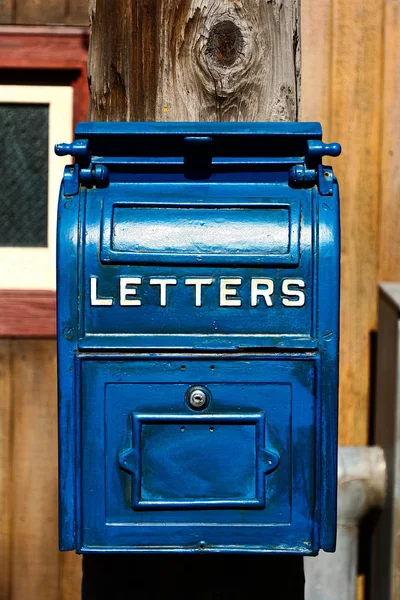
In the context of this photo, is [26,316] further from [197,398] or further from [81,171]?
[197,398]

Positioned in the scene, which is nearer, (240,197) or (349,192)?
(240,197)

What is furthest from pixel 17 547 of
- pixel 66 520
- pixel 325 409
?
pixel 325 409

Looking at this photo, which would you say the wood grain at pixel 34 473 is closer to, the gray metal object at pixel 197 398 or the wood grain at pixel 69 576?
the wood grain at pixel 69 576

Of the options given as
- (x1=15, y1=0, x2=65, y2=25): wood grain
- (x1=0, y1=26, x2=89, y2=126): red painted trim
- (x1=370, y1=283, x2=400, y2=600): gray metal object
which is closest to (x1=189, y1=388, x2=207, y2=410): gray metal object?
(x1=370, y1=283, x2=400, y2=600): gray metal object

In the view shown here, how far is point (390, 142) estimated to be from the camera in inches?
99.1

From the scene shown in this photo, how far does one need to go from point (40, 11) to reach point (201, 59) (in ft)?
3.49

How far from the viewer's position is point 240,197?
1.45 metres

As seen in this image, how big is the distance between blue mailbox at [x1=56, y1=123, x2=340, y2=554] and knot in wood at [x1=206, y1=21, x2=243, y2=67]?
30 cm

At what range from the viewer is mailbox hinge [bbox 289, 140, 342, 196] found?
1.45m

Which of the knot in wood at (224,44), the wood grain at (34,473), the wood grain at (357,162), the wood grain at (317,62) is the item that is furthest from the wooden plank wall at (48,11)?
the wood grain at (34,473)

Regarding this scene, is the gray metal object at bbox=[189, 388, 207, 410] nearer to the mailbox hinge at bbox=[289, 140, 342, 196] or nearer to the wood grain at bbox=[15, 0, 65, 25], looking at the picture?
the mailbox hinge at bbox=[289, 140, 342, 196]

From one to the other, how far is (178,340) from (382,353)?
1.23 m

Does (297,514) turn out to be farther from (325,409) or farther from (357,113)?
(357,113)

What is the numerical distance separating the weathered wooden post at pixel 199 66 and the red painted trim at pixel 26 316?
3.09 feet
